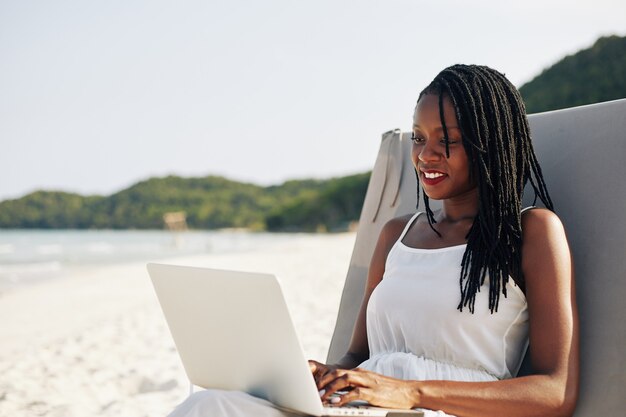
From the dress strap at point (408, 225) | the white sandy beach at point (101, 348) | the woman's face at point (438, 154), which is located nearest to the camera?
the woman's face at point (438, 154)

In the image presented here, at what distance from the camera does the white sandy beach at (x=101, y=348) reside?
3.69 meters

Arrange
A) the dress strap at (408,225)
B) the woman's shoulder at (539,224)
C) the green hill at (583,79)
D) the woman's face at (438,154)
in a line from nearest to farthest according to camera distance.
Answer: the woman's shoulder at (539,224)
the woman's face at (438,154)
the dress strap at (408,225)
the green hill at (583,79)

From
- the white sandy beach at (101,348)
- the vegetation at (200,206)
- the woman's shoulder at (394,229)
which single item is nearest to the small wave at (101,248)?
the vegetation at (200,206)

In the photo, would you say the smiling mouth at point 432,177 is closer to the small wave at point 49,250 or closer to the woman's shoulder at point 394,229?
the woman's shoulder at point 394,229

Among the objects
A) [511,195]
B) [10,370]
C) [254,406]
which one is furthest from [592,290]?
[10,370]

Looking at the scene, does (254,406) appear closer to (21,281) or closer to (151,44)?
(21,281)

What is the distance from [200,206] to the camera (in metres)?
70.8

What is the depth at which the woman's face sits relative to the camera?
1.75 meters

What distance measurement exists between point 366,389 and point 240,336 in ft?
0.96

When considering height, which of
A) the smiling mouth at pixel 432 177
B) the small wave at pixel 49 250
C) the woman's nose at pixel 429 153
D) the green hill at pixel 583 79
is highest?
the green hill at pixel 583 79

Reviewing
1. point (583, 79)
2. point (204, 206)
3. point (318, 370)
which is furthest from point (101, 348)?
point (204, 206)

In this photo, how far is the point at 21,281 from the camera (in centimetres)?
1470

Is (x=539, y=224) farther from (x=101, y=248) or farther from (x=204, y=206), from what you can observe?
(x=204, y=206)

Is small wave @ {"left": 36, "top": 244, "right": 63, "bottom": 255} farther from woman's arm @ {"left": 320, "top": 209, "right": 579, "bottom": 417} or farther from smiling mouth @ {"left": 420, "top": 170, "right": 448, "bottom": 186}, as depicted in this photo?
woman's arm @ {"left": 320, "top": 209, "right": 579, "bottom": 417}
